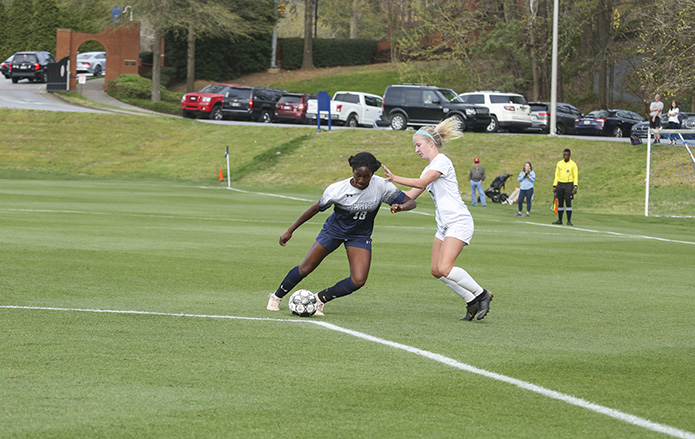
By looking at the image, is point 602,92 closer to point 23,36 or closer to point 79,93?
point 79,93

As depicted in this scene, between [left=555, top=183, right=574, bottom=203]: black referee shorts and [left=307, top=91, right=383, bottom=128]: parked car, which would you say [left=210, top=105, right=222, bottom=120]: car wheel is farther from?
[left=555, top=183, right=574, bottom=203]: black referee shorts

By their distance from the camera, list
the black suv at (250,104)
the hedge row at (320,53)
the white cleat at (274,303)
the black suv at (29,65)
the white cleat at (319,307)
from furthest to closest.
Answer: the hedge row at (320,53) → the black suv at (29,65) → the black suv at (250,104) → the white cleat at (274,303) → the white cleat at (319,307)

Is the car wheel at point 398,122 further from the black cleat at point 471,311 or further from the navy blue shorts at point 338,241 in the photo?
the navy blue shorts at point 338,241

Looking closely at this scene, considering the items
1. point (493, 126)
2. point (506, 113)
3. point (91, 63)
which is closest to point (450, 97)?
point (493, 126)

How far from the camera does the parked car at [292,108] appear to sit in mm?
50031

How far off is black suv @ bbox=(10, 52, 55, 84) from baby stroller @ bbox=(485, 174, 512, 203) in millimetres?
46718

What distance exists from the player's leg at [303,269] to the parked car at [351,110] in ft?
129

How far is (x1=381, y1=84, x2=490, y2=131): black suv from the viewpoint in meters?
43.6

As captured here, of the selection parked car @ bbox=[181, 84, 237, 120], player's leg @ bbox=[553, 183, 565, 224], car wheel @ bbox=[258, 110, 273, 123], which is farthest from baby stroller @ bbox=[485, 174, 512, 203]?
parked car @ bbox=[181, 84, 237, 120]

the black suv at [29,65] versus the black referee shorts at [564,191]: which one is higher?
the black suv at [29,65]

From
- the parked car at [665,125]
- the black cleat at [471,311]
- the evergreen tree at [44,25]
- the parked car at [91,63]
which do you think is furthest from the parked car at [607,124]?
the evergreen tree at [44,25]

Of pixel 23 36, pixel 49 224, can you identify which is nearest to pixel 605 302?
pixel 49 224

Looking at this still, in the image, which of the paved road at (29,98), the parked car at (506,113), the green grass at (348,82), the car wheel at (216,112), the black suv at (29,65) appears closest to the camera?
the parked car at (506,113)

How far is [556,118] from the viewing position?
47281 mm
